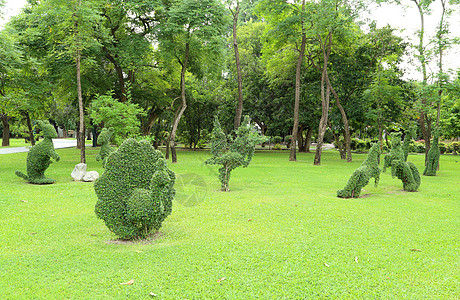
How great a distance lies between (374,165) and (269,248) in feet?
20.1

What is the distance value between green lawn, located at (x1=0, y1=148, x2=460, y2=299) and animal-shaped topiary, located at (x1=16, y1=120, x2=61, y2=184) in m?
1.73

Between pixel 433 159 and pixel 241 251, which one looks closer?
pixel 241 251

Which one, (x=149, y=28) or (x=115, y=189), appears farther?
(x=149, y=28)

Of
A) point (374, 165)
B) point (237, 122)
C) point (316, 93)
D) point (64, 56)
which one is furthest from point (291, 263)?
point (316, 93)

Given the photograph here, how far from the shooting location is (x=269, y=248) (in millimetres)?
5238

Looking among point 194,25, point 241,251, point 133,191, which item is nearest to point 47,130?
point 133,191

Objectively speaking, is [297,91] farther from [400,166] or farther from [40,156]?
[40,156]

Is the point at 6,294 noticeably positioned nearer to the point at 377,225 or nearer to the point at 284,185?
the point at 377,225

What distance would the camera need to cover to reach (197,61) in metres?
22.8

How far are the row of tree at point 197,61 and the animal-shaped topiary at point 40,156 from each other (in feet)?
15.3

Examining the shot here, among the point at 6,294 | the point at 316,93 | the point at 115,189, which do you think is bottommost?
the point at 6,294

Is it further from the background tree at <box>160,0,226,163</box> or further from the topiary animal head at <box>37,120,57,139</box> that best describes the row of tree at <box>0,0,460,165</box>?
the topiary animal head at <box>37,120,57,139</box>

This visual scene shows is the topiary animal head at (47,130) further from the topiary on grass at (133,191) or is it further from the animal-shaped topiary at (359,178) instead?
the animal-shaped topiary at (359,178)

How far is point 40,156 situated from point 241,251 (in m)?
8.47
